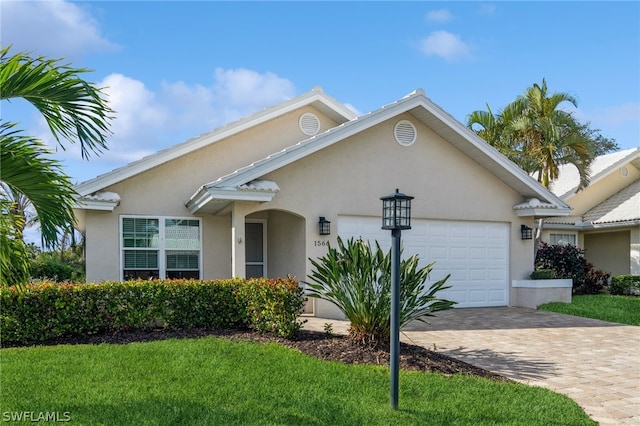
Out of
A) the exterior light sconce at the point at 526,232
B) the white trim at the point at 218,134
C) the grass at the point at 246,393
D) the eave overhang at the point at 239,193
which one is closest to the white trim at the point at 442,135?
the eave overhang at the point at 239,193

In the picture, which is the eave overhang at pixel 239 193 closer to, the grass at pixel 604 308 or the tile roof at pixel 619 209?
the grass at pixel 604 308

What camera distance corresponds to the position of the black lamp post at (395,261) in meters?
5.90

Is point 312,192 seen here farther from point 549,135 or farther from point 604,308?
point 549,135

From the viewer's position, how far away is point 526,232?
1527 centimetres

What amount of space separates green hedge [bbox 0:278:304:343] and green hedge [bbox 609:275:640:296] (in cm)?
1549

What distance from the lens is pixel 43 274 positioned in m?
20.9

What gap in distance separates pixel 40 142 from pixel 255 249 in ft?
33.5

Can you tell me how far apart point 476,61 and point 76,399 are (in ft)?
39.6

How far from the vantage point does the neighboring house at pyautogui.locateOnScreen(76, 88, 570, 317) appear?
12562mm

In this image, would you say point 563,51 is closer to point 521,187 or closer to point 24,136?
point 521,187

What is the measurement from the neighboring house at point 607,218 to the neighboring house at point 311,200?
7423mm

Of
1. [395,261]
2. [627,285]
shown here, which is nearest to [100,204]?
[395,261]

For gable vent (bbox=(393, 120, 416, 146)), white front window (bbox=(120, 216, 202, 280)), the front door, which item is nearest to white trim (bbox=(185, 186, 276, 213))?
white front window (bbox=(120, 216, 202, 280))

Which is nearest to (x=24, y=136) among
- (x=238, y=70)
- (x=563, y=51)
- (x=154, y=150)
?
(x=154, y=150)
